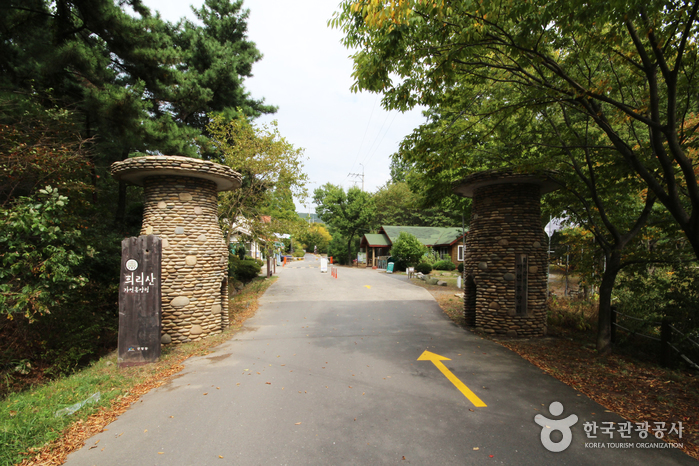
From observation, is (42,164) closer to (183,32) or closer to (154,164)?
(154,164)

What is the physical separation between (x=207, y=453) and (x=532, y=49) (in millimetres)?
7122

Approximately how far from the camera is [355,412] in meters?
4.41

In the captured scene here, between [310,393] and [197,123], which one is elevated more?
[197,123]

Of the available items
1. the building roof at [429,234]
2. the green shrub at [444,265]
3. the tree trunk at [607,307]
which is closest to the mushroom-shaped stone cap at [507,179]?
the tree trunk at [607,307]

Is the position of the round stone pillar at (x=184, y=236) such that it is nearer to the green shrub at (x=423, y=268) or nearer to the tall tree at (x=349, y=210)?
the green shrub at (x=423, y=268)

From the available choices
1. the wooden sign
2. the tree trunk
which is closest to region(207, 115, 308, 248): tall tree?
the wooden sign

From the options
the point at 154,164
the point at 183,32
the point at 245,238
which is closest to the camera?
the point at 154,164

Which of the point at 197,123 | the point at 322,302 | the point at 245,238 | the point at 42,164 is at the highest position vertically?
the point at 197,123

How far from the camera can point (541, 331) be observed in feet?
27.9

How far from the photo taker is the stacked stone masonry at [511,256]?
8.38 m

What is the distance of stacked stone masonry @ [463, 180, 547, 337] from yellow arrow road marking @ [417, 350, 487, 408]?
2.57 metres

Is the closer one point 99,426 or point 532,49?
point 99,426

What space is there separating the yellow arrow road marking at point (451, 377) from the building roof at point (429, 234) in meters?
26.4

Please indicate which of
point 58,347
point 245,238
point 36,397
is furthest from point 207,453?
point 245,238
